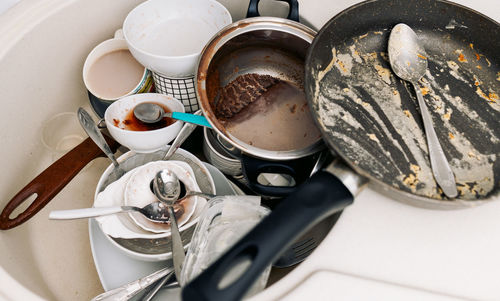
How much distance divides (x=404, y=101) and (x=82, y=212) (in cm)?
45

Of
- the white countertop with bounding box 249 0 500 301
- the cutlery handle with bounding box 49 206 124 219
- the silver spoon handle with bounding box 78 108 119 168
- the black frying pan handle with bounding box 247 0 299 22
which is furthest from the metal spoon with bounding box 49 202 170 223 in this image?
the black frying pan handle with bounding box 247 0 299 22

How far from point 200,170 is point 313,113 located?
0.81 ft

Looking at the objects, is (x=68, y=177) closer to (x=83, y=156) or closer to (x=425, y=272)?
(x=83, y=156)

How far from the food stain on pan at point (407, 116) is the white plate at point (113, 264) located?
33cm

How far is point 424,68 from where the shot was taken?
52cm

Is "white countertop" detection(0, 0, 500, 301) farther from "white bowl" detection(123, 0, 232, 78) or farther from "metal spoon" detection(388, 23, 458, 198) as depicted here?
"white bowl" detection(123, 0, 232, 78)

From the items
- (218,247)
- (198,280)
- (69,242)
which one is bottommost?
(69,242)

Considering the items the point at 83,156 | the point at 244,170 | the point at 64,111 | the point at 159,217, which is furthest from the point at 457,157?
the point at 64,111

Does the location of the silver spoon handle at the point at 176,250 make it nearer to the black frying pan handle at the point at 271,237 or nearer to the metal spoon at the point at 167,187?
the metal spoon at the point at 167,187

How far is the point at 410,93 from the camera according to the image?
52cm

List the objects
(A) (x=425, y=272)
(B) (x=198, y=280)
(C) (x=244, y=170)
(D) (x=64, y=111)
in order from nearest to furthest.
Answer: (B) (x=198, y=280)
(A) (x=425, y=272)
(C) (x=244, y=170)
(D) (x=64, y=111)

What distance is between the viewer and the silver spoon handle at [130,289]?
18.3 inches

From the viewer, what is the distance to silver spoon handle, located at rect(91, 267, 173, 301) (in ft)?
1.53

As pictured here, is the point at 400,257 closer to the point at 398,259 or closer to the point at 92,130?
the point at 398,259
